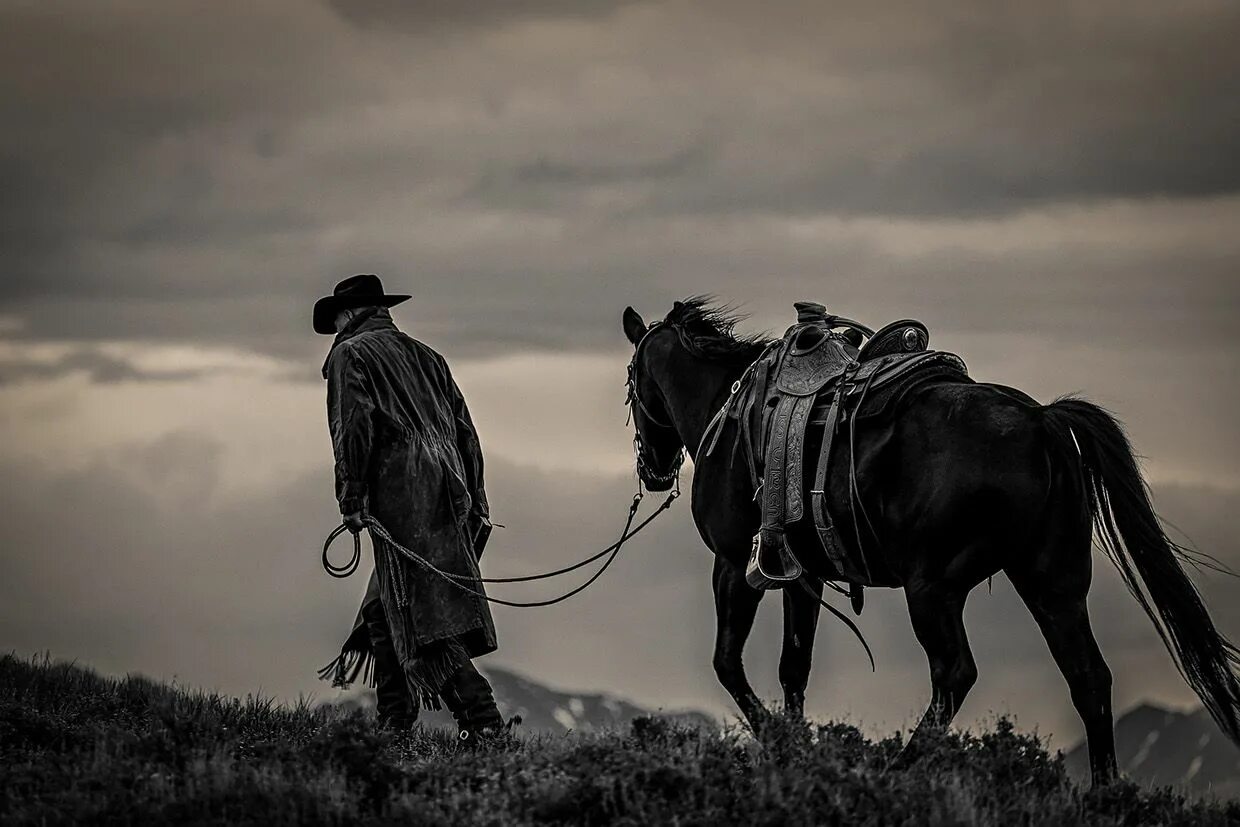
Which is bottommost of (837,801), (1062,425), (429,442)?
(837,801)

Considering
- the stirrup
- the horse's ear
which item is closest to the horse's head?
the horse's ear

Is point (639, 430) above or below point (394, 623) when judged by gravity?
above

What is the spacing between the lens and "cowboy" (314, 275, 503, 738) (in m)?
10.6

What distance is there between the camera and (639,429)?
40.2 ft

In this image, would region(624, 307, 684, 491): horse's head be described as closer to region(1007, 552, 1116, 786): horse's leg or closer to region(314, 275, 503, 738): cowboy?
region(314, 275, 503, 738): cowboy

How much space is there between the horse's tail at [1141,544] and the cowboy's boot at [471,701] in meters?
3.67

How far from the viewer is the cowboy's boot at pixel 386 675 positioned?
10875 mm

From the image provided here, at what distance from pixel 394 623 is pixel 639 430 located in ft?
7.94

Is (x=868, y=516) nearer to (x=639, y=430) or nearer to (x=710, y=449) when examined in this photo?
(x=710, y=449)

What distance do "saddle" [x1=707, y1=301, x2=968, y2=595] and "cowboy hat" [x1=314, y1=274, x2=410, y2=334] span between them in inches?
94.1

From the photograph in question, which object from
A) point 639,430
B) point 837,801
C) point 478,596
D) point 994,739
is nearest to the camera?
point 837,801

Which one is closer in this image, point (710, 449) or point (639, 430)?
point (710, 449)

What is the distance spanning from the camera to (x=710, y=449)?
10977mm

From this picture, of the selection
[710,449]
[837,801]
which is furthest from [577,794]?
[710,449]
